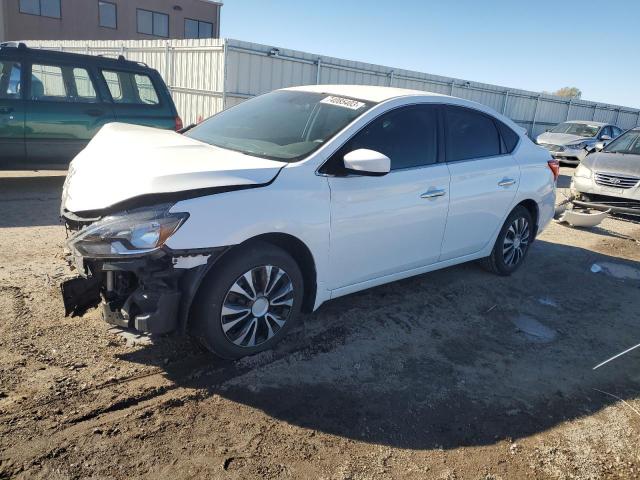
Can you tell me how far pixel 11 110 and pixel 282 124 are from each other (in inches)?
198

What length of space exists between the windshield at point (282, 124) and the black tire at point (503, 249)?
2.23m

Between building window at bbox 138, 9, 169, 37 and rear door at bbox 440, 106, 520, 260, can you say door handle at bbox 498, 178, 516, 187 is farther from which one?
building window at bbox 138, 9, 169, 37

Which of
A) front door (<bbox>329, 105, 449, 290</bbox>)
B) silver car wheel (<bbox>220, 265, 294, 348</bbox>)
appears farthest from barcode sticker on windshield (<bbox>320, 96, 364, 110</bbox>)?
silver car wheel (<bbox>220, 265, 294, 348</bbox>)

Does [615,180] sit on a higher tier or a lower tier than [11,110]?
lower

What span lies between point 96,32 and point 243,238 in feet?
113

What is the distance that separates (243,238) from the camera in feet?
10.1

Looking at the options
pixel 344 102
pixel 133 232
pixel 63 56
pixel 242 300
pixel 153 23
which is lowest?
pixel 242 300

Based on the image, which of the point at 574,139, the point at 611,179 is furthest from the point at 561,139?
the point at 611,179

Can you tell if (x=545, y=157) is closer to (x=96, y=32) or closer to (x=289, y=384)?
(x=289, y=384)

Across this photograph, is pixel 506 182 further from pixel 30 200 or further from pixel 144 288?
pixel 30 200

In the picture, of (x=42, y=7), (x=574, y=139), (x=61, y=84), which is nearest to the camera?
(x=61, y=84)

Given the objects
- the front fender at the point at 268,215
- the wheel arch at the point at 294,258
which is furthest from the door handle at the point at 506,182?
the wheel arch at the point at 294,258

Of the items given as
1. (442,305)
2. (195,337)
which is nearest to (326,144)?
(195,337)

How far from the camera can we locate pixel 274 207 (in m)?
3.20
